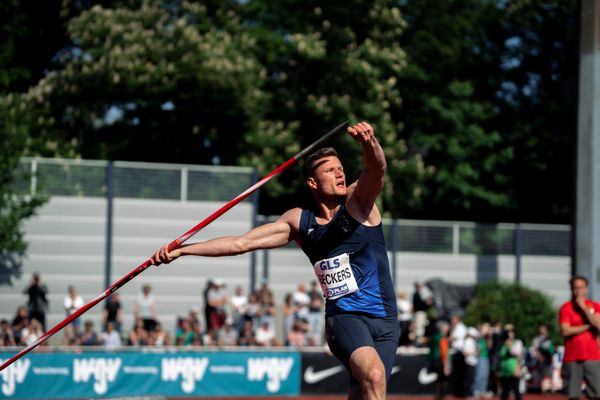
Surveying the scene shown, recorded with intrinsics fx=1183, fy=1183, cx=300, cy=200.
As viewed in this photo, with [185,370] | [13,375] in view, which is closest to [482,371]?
[185,370]

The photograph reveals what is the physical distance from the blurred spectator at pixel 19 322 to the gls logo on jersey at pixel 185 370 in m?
2.62

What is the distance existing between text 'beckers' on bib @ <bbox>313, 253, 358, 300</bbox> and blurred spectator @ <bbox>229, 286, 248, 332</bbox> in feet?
47.4

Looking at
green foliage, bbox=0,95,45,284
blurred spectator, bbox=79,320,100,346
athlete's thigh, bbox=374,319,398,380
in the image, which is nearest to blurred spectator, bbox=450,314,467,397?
blurred spectator, bbox=79,320,100,346

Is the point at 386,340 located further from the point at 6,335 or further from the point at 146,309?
the point at 146,309

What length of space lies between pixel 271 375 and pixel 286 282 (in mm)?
5774

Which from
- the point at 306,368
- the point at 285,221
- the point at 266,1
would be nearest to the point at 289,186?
the point at 266,1

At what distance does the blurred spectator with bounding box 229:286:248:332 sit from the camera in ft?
77.2

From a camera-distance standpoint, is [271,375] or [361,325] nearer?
[361,325]

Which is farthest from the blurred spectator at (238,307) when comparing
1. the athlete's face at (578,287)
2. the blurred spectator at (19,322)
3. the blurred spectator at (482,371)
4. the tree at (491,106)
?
the tree at (491,106)

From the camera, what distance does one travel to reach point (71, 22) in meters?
32.4

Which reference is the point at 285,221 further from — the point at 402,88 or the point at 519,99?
the point at 519,99

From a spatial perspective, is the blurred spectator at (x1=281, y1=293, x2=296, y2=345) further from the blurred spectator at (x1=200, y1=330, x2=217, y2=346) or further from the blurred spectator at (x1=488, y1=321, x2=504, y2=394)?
the blurred spectator at (x1=488, y1=321, x2=504, y2=394)

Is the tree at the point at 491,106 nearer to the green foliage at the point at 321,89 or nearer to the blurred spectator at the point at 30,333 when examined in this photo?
the green foliage at the point at 321,89

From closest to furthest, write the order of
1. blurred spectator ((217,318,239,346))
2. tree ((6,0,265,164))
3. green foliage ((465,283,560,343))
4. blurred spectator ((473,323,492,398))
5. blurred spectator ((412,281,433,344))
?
blurred spectator ((217,318,239,346)) → blurred spectator ((473,323,492,398)) → blurred spectator ((412,281,433,344)) → green foliage ((465,283,560,343)) → tree ((6,0,265,164))
